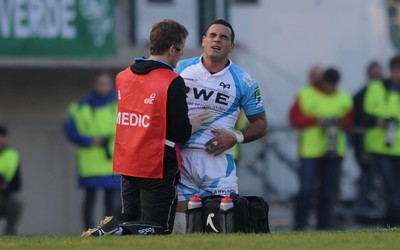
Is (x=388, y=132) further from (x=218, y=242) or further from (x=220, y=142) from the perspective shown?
(x=218, y=242)

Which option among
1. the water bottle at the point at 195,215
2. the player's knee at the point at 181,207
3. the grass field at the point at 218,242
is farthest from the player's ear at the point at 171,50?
the grass field at the point at 218,242

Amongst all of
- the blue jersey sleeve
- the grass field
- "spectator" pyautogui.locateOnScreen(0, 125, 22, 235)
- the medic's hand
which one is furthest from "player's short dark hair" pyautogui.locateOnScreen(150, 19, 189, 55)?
"spectator" pyautogui.locateOnScreen(0, 125, 22, 235)

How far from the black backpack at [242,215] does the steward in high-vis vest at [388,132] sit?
7.25m

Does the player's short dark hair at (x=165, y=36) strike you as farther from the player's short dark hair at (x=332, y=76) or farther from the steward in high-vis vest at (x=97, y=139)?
the player's short dark hair at (x=332, y=76)

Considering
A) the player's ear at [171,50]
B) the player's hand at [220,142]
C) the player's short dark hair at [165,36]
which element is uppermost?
the player's short dark hair at [165,36]

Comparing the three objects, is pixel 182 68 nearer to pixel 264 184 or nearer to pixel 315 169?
pixel 315 169

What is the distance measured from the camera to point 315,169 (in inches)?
720

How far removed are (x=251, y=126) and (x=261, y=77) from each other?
10304mm

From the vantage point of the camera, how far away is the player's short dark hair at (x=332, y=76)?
18047mm

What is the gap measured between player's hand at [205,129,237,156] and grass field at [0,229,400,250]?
0.96 metres

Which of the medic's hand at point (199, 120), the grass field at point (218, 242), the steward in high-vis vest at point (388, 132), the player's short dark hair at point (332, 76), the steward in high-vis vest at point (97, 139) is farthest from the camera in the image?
the steward in high-vis vest at point (388, 132)

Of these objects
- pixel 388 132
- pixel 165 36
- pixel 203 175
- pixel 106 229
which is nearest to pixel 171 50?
pixel 165 36

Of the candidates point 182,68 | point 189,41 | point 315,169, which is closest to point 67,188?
point 189,41

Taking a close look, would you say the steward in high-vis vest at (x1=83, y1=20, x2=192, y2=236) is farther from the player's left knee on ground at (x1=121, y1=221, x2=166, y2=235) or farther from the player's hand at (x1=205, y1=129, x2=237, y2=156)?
the player's hand at (x1=205, y1=129, x2=237, y2=156)
